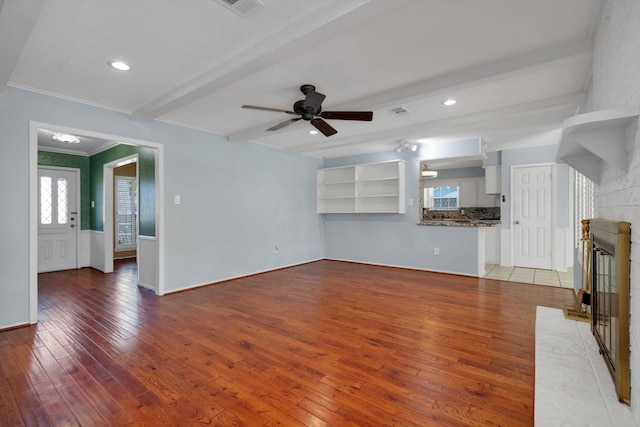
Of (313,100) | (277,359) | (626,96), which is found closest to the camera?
(626,96)

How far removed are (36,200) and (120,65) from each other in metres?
1.76

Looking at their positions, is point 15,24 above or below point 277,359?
above

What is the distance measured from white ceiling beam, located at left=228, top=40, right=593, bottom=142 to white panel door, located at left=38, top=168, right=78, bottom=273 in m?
5.87

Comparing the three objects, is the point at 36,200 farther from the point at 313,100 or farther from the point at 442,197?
the point at 442,197

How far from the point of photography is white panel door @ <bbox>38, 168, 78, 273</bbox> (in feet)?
19.3

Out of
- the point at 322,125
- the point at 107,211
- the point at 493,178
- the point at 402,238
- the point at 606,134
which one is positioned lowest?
the point at 402,238

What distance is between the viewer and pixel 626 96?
1.42m

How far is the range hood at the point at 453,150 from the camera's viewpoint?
5.06 meters

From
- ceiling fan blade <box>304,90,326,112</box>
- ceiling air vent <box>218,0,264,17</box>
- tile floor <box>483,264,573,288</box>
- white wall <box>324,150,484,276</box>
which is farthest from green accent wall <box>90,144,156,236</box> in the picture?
tile floor <box>483,264,573,288</box>

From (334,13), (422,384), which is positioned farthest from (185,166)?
(422,384)

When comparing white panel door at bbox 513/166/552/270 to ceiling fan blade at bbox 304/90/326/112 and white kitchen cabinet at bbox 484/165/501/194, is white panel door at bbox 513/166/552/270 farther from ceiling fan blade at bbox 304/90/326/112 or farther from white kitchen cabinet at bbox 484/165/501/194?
ceiling fan blade at bbox 304/90/326/112

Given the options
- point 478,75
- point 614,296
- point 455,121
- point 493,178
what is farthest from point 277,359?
point 493,178

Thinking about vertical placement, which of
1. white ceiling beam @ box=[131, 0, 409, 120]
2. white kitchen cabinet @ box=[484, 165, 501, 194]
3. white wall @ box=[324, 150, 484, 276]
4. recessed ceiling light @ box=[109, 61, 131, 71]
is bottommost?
white wall @ box=[324, 150, 484, 276]

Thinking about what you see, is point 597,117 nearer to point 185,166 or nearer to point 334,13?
point 334,13
